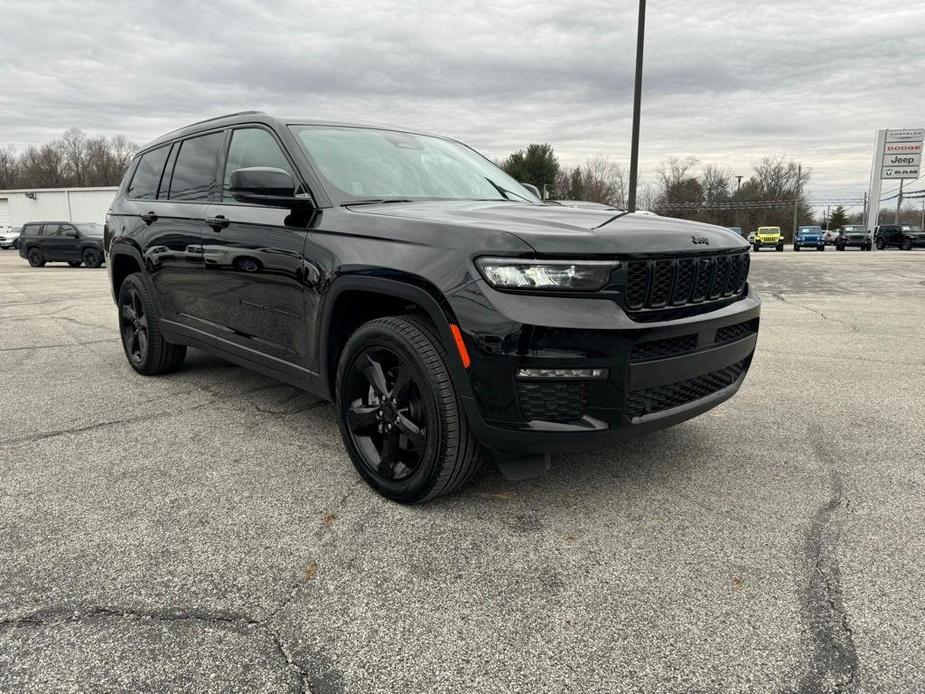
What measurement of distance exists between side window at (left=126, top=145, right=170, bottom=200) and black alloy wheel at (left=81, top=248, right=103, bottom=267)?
1951 centimetres

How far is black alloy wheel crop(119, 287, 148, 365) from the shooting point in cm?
523

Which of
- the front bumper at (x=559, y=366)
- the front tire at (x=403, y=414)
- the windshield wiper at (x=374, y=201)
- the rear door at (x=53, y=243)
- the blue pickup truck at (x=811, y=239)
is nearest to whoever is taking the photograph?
the front bumper at (x=559, y=366)

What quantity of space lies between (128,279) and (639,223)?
13.7 ft

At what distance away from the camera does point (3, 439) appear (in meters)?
3.83

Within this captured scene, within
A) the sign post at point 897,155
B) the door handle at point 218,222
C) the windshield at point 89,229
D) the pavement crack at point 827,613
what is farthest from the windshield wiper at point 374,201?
the sign post at point 897,155

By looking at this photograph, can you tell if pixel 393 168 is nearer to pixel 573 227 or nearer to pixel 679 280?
pixel 573 227

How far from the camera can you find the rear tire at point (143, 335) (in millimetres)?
5035

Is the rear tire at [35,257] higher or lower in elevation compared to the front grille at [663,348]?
lower

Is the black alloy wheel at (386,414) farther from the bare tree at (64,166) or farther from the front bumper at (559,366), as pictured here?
the bare tree at (64,166)

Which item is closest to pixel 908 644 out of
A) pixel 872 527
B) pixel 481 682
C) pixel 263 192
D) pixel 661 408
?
pixel 872 527

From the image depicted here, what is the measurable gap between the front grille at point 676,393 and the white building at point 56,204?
53.7m

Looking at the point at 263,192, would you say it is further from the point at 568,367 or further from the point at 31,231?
the point at 31,231

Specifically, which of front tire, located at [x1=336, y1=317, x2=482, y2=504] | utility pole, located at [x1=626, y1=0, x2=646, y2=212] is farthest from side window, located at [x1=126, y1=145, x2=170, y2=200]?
utility pole, located at [x1=626, y1=0, x2=646, y2=212]

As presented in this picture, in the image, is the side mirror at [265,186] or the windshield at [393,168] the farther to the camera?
the windshield at [393,168]
